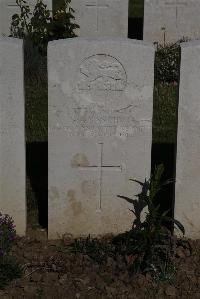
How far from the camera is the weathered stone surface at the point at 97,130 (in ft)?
16.4

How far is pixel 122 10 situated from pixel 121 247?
6263 mm

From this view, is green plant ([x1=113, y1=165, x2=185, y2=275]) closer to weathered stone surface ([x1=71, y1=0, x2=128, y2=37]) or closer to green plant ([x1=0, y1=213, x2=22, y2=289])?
green plant ([x1=0, y1=213, x2=22, y2=289])

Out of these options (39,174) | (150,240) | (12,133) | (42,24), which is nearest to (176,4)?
(42,24)

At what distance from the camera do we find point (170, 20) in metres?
10.9

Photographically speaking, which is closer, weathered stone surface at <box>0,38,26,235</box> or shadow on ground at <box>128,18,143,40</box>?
weathered stone surface at <box>0,38,26,235</box>

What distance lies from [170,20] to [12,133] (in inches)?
249

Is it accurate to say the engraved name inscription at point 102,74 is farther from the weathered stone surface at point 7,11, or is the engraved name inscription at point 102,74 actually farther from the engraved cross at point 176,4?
the engraved cross at point 176,4

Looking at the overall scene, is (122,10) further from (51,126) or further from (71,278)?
(71,278)

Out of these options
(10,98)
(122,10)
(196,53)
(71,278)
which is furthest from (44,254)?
(122,10)

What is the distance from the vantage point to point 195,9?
35.7ft

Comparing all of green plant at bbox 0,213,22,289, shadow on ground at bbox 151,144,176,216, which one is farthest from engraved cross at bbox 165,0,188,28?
green plant at bbox 0,213,22,289

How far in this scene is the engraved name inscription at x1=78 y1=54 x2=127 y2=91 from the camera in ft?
16.4

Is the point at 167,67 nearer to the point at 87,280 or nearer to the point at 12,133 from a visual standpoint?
the point at 12,133

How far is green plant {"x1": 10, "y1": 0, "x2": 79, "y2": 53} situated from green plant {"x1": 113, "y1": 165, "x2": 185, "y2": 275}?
17.3ft
